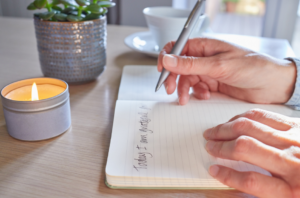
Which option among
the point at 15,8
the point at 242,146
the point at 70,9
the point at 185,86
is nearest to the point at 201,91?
the point at 185,86

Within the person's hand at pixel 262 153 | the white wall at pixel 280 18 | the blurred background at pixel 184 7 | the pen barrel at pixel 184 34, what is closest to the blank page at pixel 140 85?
the pen barrel at pixel 184 34

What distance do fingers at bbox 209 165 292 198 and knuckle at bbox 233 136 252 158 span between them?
1.1 inches

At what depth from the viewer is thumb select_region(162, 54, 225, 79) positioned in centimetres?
53

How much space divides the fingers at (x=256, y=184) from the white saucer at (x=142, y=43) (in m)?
0.53

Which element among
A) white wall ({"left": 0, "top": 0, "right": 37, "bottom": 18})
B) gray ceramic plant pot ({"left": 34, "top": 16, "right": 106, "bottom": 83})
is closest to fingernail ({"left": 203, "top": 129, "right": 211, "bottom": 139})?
gray ceramic plant pot ({"left": 34, "top": 16, "right": 106, "bottom": 83})

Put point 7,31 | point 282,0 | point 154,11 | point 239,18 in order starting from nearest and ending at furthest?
point 154,11 < point 7,31 < point 282,0 < point 239,18

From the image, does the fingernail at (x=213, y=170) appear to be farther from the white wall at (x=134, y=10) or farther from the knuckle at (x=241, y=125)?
the white wall at (x=134, y=10)

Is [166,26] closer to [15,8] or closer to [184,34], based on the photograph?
[184,34]

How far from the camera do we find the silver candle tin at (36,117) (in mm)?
403

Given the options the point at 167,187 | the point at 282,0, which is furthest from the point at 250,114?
the point at 282,0

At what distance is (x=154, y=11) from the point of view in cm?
91

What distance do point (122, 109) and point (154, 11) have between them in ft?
1.71

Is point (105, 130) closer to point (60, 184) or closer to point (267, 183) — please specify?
point (60, 184)

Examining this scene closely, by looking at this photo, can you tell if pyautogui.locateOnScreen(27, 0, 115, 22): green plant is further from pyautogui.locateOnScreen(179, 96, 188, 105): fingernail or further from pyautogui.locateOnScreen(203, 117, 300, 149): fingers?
pyautogui.locateOnScreen(203, 117, 300, 149): fingers
